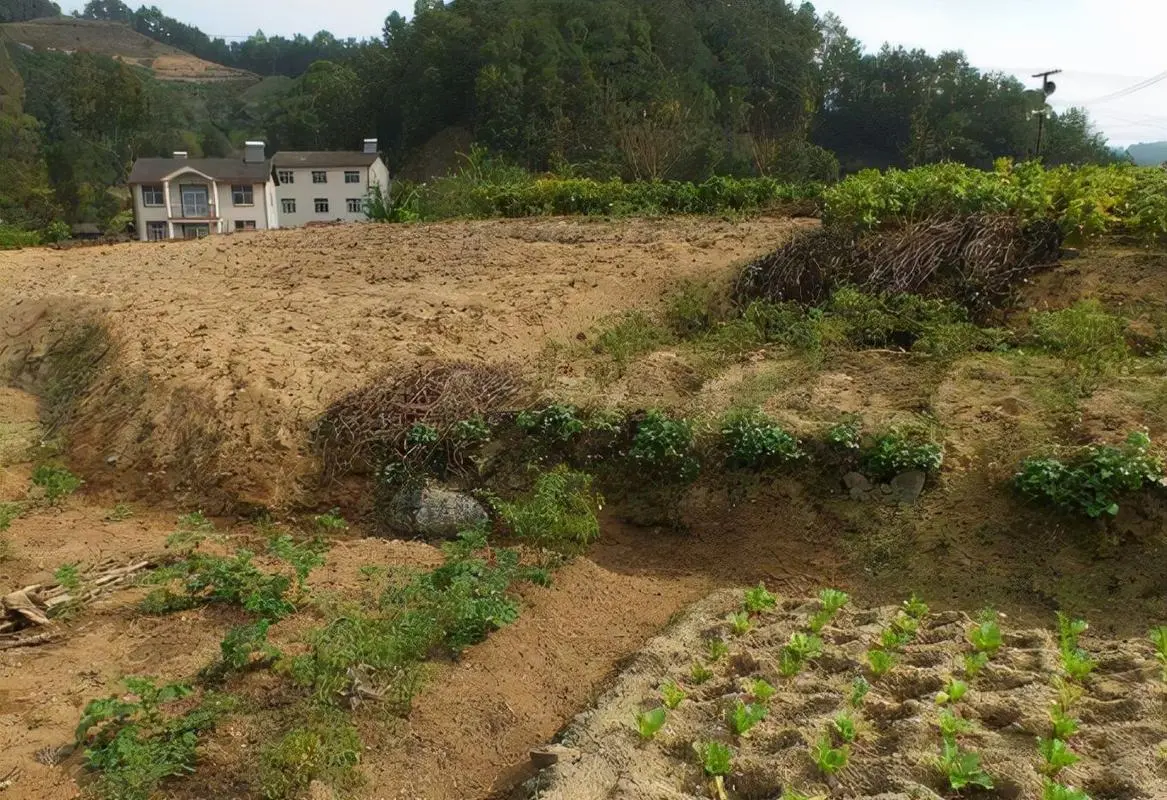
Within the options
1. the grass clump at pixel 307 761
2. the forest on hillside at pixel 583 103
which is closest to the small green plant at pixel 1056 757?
the grass clump at pixel 307 761

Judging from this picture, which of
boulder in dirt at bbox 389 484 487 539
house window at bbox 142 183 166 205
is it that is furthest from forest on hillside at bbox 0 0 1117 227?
boulder in dirt at bbox 389 484 487 539

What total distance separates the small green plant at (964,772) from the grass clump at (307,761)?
2.14 meters

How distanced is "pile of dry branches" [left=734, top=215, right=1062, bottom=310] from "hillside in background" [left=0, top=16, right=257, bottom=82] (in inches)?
3953

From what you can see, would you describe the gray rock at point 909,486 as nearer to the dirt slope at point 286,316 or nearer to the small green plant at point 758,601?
the small green plant at point 758,601

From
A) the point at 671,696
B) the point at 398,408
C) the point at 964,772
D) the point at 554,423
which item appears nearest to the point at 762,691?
the point at 671,696

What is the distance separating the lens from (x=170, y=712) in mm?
3873

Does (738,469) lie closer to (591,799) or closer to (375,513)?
(375,513)

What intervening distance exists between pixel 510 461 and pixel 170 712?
3.08 metres

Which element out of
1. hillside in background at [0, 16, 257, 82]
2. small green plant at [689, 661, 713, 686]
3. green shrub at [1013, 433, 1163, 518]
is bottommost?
small green plant at [689, 661, 713, 686]

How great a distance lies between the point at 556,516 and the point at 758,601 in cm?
119

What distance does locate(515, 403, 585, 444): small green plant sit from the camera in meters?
6.51

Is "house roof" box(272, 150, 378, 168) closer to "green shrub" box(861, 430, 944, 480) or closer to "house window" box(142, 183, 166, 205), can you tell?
"house window" box(142, 183, 166, 205)

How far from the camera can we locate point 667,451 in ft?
20.2

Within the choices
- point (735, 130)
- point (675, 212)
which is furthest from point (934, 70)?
point (675, 212)
